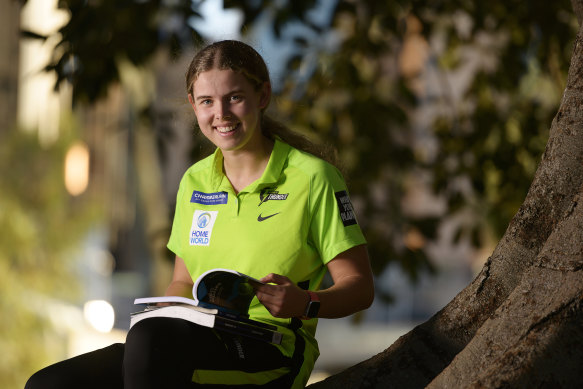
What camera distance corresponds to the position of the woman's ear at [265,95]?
8.11ft

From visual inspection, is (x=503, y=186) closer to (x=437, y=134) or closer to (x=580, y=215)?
(x=437, y=134)

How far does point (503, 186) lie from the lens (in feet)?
17.3

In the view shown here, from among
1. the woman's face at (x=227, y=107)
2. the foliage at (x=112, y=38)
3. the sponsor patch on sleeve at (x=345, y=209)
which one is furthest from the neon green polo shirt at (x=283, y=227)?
the foliage at (x=112, y=38)

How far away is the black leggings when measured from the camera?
1963 millimetres

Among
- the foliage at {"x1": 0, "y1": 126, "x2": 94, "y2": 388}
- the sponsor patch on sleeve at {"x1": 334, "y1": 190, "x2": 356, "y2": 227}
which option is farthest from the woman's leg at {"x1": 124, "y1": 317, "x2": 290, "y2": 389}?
the foliage at {"x1": 0, "y1": 126, "x2": 94, "y2": 388}

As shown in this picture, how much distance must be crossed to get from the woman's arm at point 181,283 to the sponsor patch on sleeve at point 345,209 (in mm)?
551

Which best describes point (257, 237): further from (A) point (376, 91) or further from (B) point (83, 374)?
(A) point (376, 91)

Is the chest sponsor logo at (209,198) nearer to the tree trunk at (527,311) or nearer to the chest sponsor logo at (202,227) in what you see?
the chest sponsor logo at (202,227)

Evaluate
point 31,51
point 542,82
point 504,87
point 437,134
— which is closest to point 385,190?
point 437,134

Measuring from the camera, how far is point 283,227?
2.31 meters

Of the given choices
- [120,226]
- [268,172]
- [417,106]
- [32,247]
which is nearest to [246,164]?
[268,172]

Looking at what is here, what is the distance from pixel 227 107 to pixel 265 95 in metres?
0.15

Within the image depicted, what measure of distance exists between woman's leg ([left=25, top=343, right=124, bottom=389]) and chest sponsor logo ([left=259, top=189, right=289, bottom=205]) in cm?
56

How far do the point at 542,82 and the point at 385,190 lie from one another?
1.56 m
